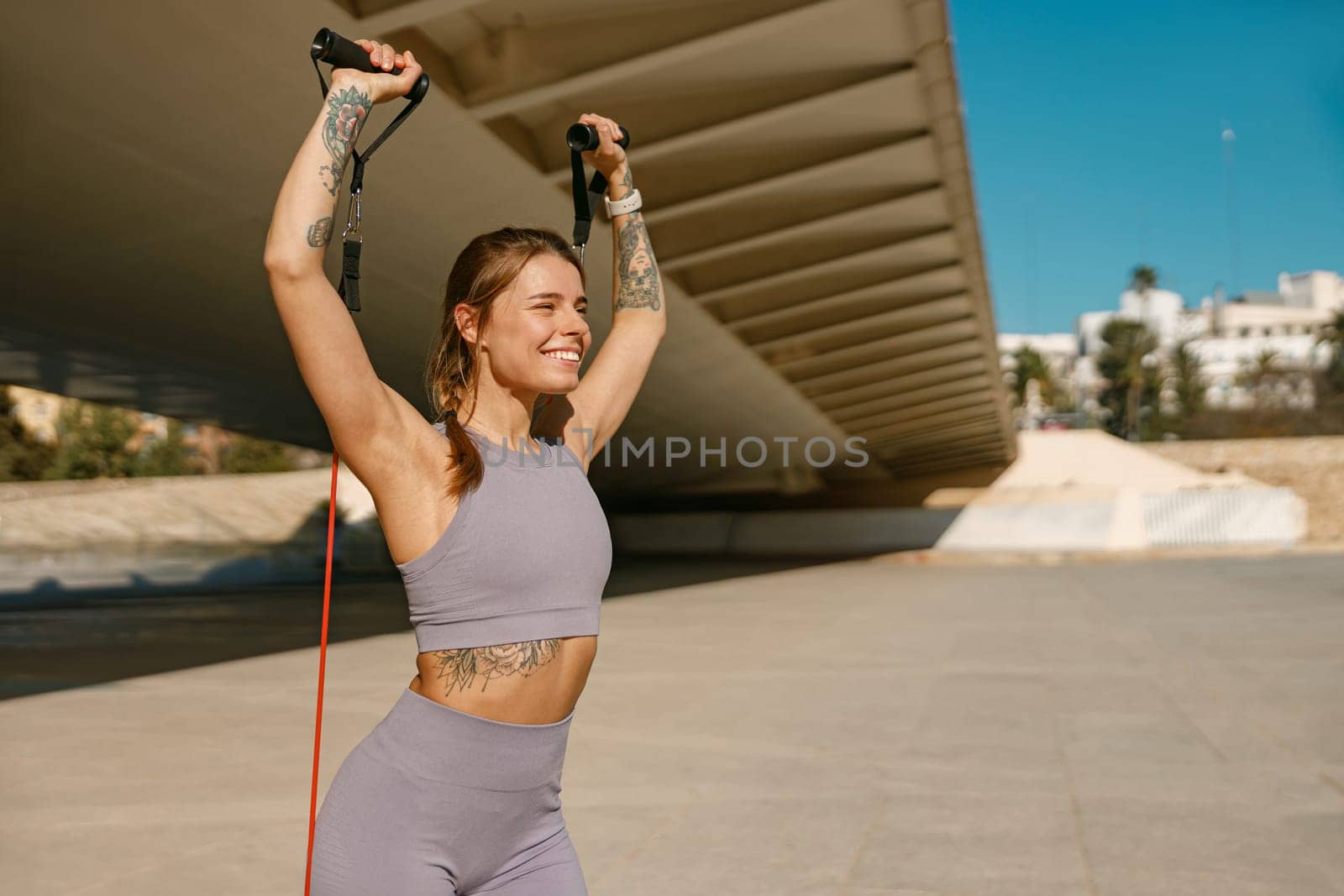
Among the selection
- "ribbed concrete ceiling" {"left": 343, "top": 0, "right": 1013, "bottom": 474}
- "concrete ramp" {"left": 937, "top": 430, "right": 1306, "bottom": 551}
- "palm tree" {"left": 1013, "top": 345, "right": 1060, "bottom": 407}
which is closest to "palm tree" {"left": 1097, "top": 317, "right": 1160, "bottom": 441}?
"palm tree" {"left": 1013, "top": 345, "right": 1060, "bottom": 407}

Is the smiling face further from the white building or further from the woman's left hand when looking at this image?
the white building

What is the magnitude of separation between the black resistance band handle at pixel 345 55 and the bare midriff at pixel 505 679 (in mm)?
927

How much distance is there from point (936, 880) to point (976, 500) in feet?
109

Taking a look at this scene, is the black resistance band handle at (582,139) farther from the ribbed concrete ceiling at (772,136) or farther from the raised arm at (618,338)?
the ribbed concrete ceiling at (772,136)

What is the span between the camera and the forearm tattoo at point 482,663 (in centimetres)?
192

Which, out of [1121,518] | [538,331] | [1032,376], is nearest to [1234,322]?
[1032,376]

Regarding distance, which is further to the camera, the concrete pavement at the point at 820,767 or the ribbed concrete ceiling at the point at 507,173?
the ribbed concrete ceiling at the point at 507,173

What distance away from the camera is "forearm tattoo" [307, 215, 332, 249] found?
1.75 meters

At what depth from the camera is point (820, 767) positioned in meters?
6.55

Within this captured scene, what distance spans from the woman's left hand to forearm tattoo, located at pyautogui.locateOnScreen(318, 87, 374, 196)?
2.30 feet

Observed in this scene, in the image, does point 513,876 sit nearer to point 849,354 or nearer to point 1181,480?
point 849,354

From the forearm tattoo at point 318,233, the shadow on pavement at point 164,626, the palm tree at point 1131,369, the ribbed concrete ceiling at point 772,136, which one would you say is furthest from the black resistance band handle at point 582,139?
the palm tree at point 1131,369

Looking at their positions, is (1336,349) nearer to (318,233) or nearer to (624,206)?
(624,206)

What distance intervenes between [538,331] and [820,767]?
5.03 m
